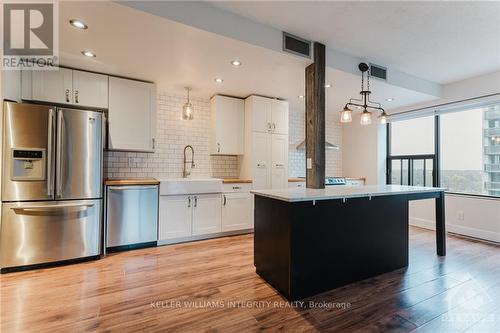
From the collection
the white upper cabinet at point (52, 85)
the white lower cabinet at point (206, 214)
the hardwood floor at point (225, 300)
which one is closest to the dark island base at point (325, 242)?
the hardwood floor at point (225, 300)

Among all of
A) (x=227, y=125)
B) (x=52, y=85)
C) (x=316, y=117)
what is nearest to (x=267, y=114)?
(x=227, y=125)

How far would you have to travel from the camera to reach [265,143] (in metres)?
4.19

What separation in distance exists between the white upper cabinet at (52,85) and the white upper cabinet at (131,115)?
0.47 meters

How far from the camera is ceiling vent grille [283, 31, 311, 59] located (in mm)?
2588

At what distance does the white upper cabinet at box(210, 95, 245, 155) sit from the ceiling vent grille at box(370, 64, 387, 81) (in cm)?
211

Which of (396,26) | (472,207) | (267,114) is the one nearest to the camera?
(396,26)

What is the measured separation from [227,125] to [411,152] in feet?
12.6

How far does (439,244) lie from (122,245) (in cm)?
418

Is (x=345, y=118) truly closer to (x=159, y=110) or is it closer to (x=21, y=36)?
(x=159, y=110)

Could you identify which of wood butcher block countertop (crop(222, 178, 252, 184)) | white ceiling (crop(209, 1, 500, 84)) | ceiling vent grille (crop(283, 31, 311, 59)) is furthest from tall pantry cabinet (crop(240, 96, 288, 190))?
white ceiling (crop(209, 1, 500, 84))

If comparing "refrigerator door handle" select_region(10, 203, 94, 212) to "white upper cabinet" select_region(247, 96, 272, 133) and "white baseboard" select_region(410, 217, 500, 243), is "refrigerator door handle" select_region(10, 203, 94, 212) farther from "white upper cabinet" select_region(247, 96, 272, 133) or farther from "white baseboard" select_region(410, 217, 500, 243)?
"white baseboard" select_region(410, 217, 500, 243)

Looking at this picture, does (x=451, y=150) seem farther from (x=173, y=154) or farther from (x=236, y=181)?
(x=173, y=154)

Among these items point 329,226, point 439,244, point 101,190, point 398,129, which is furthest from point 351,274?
point 398,129

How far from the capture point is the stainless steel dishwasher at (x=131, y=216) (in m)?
3.05
